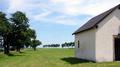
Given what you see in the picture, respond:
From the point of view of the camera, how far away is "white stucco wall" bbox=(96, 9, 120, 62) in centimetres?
3159

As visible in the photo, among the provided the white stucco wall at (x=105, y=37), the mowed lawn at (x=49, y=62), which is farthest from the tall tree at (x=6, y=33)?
the white stucco wall at (x=105, y=37)

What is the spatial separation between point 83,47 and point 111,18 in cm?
755

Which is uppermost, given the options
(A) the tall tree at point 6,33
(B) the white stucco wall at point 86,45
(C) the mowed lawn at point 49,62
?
(A) the tall tree at point 6,33

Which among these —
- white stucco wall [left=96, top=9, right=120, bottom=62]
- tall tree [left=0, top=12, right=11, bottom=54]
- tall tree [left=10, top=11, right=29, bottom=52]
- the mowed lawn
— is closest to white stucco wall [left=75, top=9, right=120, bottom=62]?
white stucco wall [left=96, top=9, right=120, bottom=62]

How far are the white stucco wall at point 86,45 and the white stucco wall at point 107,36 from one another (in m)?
0.94

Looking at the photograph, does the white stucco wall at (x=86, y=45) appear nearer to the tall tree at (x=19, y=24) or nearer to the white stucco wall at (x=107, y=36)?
the white stucco wall at (x=107, y=36)

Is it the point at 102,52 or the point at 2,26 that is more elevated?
the point at 2,26

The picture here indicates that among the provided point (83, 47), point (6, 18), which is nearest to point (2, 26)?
point (6, 18)

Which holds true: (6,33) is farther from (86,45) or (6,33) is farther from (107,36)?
(107,36)

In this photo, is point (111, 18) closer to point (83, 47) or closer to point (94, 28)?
point (94, 28)

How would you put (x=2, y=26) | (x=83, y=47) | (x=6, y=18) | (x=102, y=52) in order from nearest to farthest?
1. (x=102, y=52)
2. (x=83, y=47)
3. (x=2, y=26)
4. (x=6, y=18)

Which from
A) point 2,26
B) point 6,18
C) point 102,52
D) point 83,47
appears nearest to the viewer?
point 102,52

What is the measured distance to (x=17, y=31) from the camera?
71438 mm

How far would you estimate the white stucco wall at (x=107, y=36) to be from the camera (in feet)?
104
